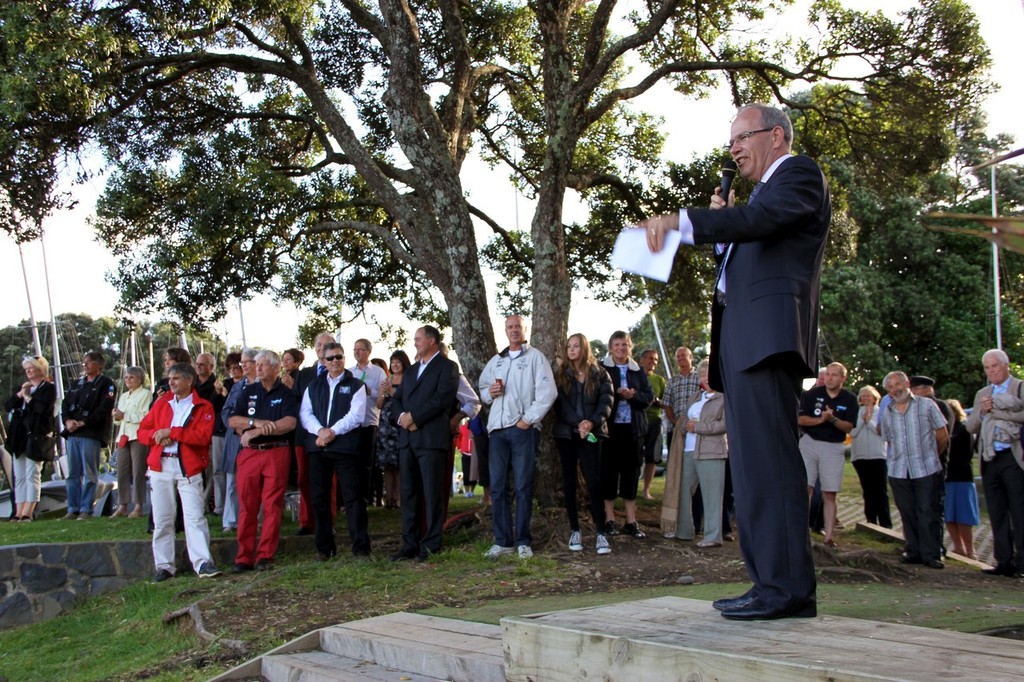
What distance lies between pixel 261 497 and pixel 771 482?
22.9 feet

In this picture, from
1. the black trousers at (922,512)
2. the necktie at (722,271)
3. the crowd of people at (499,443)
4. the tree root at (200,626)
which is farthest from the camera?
the black trousers at (922,512)

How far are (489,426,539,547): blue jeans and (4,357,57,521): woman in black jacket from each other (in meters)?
6.97

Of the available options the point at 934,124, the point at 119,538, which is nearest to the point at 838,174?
the point at 934,124

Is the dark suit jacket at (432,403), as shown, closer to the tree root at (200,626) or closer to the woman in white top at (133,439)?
the tree root at (200,626)

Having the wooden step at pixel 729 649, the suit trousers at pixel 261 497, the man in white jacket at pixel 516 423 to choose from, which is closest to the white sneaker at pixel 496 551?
the man in white jacket at pixel 516 423

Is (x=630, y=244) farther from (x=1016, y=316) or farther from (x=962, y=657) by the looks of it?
(x=1016, y=316)

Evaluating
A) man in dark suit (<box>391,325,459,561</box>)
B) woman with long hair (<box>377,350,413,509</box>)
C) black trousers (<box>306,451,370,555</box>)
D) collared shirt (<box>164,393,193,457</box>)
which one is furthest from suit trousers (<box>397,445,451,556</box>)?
collared shirt (<box>164,393,193,457</box>)

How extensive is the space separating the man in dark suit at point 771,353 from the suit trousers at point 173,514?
6655 mm

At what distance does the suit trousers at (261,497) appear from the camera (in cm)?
936

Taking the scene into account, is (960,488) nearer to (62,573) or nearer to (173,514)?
(173,514)

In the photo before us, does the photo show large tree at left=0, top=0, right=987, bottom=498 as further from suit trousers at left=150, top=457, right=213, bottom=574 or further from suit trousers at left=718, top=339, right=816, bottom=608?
suit trousers at left=718, top=339, right=816, bottom=608

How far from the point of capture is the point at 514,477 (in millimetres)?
9508

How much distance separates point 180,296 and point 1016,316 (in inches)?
1121

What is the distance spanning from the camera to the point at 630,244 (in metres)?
3.62
